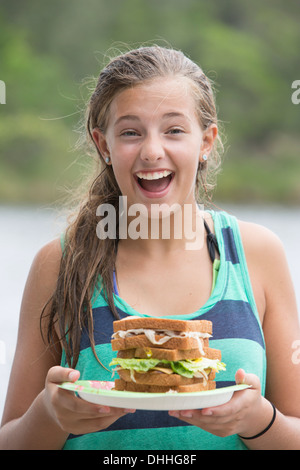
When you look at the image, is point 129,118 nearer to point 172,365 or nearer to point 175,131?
point 175,131

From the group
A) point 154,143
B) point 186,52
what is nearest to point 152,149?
point 154,143

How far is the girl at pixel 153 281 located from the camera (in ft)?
4.36

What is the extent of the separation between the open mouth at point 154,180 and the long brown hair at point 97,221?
18 centimetres

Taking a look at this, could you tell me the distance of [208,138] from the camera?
1499mm

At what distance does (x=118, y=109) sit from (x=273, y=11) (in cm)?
545

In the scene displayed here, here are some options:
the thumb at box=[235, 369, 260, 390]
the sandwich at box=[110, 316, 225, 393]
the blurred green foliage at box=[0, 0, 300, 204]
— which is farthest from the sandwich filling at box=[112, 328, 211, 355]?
Answer: the blurred green foliage at box=[0, 0, 300, 204]

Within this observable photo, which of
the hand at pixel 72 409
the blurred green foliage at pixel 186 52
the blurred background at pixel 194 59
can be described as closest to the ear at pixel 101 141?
the hand at pixel 72 409

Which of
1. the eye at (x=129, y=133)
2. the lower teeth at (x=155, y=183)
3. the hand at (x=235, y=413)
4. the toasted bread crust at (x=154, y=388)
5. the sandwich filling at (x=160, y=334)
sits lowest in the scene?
the hand at (x=235, y=413)

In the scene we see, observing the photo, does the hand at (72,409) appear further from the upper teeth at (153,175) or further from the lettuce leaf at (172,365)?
the upper teeth at (153,175)

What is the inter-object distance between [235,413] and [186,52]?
488 centimetres

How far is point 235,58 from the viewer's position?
235 inches

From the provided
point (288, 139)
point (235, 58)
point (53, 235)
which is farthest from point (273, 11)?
point (53, 235)

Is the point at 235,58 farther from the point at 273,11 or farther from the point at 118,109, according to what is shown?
the point at 118,109

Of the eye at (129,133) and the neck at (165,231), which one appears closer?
the eye at (129,133)
